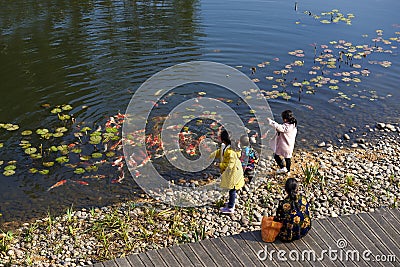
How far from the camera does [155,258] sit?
771cm

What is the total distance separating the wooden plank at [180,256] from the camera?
25.1ft

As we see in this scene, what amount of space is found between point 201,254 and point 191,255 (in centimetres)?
16

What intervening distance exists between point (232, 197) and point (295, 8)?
15.2m

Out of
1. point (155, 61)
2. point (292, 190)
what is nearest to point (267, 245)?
point (292, 190)

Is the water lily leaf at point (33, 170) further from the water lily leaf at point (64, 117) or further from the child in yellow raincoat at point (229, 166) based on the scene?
the child in yellow raincoat at point (229, 166)

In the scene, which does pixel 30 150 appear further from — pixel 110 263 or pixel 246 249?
pixel 246 249

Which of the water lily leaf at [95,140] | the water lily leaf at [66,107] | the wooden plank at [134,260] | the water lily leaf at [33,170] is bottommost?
the water lily leaf at [33,170]

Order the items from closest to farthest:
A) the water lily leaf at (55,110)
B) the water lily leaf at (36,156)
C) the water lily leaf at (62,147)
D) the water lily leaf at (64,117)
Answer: the water lily leaf at (36,156) → the water lily leaf at (62,147) → the water lily leaf at (64,117) → the water lily leaf at (55,110)

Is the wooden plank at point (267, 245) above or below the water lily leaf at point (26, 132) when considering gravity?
above

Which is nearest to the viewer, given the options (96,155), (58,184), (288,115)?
(288,115)

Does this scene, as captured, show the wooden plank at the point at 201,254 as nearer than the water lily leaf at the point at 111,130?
Yes

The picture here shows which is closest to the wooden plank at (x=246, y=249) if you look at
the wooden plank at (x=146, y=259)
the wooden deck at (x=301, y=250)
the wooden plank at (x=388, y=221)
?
the wooden deck at (x=301, y=250)

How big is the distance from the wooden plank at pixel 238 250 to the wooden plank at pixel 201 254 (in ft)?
1.30

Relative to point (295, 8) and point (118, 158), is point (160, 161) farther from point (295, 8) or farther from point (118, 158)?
point (295, 8)
